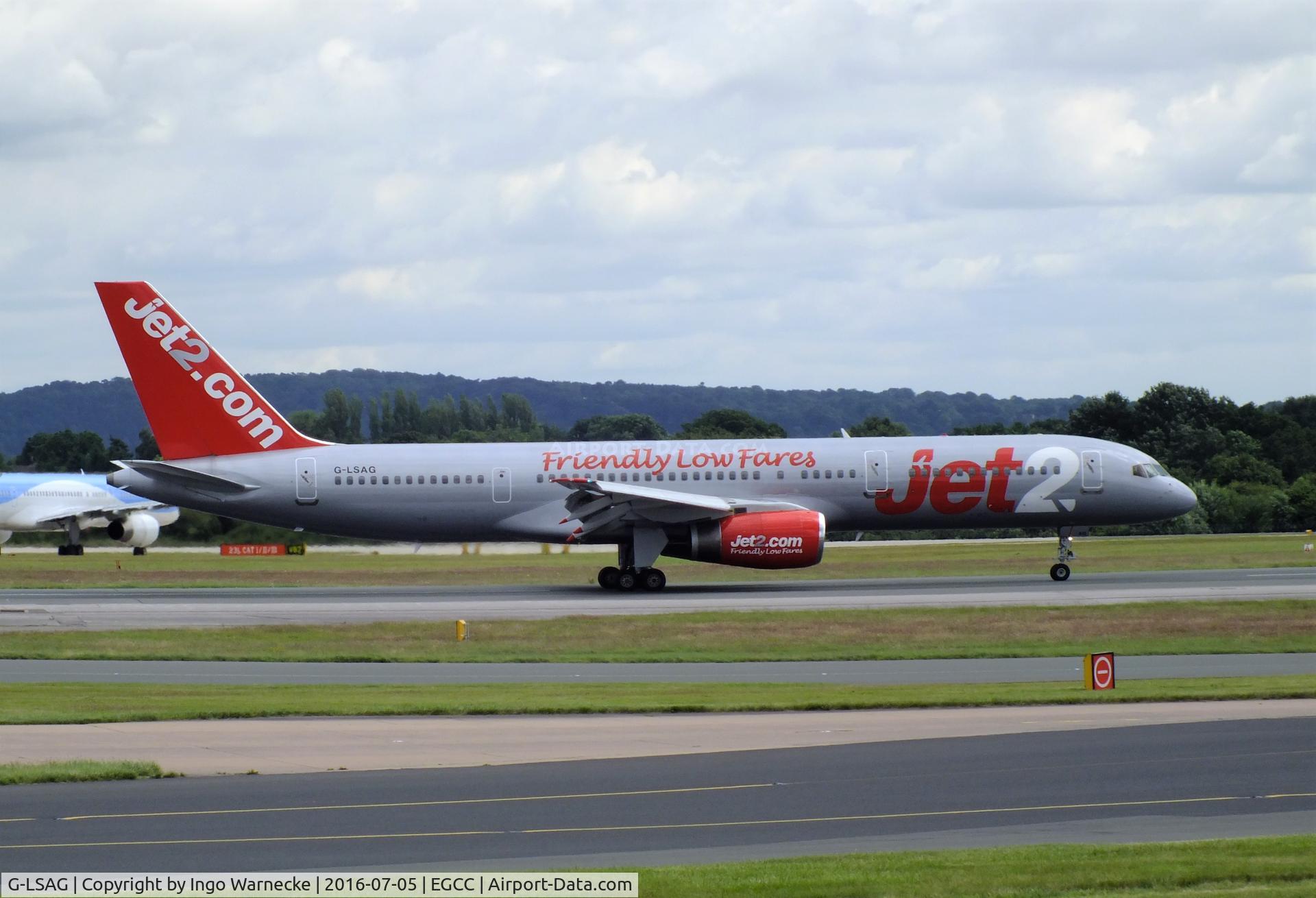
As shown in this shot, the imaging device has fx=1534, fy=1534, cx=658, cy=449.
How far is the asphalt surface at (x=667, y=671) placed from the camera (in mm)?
24875

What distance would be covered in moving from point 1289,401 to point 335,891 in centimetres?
13399

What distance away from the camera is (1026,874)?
1062 cm

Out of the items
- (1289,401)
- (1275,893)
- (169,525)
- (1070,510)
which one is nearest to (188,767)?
(1275,893)

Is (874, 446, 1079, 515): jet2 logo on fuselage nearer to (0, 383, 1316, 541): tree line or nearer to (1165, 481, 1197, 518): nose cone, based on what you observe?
(1165, 481, 1197, 518): nose cone

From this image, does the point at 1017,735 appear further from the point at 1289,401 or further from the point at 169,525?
the point at 1289,401

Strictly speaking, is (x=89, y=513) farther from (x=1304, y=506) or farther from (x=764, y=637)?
(x=1304, y=506)

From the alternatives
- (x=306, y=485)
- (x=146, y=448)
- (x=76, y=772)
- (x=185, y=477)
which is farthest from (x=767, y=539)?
(x=146, y=448)

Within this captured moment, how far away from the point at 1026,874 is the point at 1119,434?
101 m

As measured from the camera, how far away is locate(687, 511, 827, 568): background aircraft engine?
39469 millimetres

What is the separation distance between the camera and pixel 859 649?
29172mm

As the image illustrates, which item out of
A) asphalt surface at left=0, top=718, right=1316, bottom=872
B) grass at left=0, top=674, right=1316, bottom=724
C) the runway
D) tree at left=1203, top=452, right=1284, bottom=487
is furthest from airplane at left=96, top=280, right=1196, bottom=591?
tree at left=1203, top=452, right=1284, bottom=487

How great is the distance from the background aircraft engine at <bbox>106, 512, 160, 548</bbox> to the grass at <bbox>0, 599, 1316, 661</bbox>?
140 ft

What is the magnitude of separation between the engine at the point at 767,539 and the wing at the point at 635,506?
2.01 ft
